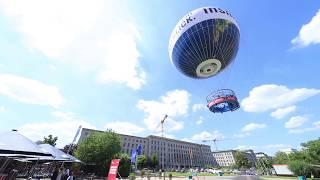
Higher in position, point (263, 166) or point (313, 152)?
point (263, 166)

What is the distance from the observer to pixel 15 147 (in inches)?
388

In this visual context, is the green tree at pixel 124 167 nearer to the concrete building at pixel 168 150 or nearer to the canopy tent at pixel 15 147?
the canopy tent at pixel 15 147

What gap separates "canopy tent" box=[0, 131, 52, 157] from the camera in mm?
9277

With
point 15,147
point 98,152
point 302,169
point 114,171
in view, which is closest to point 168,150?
point 302,169

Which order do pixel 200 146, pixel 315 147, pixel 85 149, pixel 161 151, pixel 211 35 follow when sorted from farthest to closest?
pixel 200 146 < pixel 161 151 < pixel 315 147 < pixel 85 149 < pixel 211 35

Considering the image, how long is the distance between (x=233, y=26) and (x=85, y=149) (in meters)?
37.6

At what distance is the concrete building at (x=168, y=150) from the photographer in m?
147

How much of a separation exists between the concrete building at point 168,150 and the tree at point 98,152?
9456 cm

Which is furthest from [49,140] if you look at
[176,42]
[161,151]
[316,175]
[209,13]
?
[161,151]

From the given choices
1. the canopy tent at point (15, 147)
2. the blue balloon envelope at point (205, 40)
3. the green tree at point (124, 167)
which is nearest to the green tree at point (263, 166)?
the green tree at point (124, 167)

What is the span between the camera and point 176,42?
2159 cm

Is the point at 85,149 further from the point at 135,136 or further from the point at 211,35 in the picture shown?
the point at 135,136

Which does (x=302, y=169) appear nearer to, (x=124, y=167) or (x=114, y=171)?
(x=124, y=167)

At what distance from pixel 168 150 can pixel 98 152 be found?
429ft
